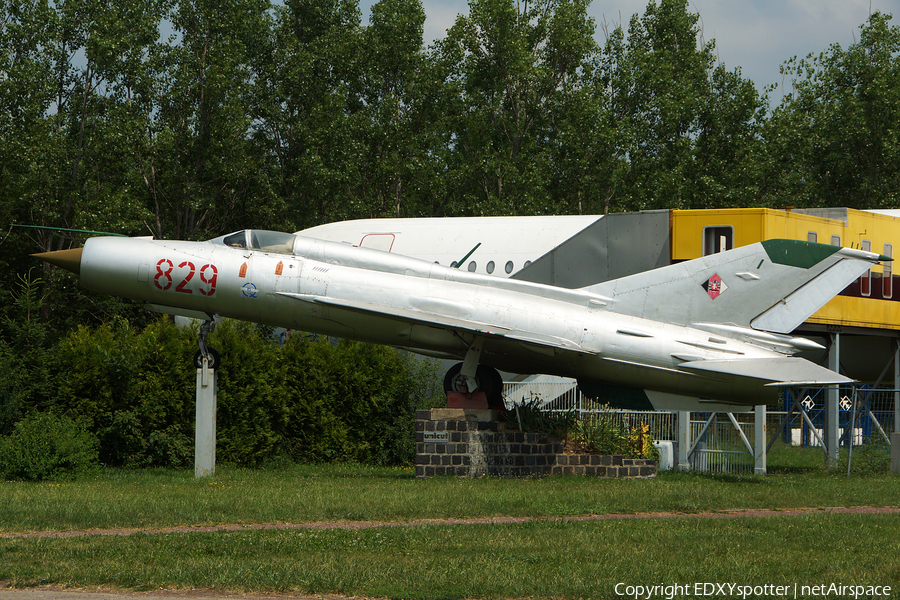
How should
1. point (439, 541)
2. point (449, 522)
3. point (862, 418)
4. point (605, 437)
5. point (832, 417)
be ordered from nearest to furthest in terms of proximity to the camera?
point (439, 541) < point (449, 522) < point (605, 437) < point (832, 417) < point (862, 418)

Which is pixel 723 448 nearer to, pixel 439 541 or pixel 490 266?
pixel 490 266

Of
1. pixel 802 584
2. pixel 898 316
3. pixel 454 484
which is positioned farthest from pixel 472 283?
pixel 898 316

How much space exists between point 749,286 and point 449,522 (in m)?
8.46

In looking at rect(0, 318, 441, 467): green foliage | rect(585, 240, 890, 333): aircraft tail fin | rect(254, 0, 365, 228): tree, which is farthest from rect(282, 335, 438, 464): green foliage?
rect(254, 0, 365, 228): tree

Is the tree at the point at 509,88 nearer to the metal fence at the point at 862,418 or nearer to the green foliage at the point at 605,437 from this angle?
the metal fence at the point at 862,418

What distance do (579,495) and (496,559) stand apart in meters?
5.35

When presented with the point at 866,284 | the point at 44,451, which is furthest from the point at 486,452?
the point at 866,284

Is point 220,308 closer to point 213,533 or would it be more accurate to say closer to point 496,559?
point 213,533

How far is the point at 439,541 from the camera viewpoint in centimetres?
928

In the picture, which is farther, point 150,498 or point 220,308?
point 220,308

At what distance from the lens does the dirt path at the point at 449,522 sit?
31.8ft

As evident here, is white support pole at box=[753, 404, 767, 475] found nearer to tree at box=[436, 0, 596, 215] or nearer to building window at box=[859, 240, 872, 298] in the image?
building window at box=[859, 240, 872, 298]

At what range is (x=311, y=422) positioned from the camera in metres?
20.0

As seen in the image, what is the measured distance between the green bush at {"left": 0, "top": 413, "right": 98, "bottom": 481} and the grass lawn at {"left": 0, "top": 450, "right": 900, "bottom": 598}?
1.69 feet
